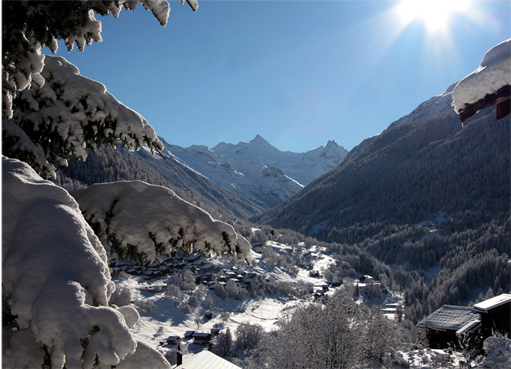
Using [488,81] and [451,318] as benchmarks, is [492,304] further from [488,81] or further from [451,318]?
[488,81]

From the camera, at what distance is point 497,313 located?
760 inches

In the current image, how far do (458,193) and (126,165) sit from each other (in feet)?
449

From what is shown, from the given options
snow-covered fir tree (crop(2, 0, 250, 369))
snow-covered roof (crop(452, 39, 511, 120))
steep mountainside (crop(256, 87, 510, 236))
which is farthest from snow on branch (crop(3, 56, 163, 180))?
steep mountainside (crop(256, 87, 510, 236))

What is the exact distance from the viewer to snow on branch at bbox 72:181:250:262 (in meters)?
3.75

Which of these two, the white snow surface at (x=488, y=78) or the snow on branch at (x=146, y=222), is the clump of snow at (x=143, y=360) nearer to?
the snow on branch at (x=146, y=222)

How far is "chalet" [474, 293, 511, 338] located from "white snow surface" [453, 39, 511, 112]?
20469 mm

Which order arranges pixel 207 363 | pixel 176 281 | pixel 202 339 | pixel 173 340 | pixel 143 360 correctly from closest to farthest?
pixel 143 360, pixel 207 363, pixel 173 340, pixel 202 339, pixel 176 281

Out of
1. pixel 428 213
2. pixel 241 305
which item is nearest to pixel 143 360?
pixel 241 305

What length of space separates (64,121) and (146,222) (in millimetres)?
1760

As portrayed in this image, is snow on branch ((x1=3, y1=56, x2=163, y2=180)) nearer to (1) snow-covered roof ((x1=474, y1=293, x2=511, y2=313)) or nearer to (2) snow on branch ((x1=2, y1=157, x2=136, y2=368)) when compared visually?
(2) snow on branch ((x1=2, y1=157, x2=136, y2=368))

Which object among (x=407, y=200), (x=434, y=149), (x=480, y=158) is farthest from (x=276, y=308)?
(x=434, y=149)

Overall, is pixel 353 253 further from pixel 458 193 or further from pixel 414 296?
pixel 458 193

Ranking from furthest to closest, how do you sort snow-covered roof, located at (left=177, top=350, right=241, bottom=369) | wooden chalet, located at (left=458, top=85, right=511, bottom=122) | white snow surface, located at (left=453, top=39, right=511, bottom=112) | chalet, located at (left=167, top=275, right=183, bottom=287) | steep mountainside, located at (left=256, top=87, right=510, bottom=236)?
steep mountainside, located at (left=256, top=87, right=510, bottom=236) < chalet, located at (left=167, top=275, right=183, bottom=287) < snow-covered roof, located at (left=177, top=350, right=241, bottom=369) < wooden chalet, located at (left=458, top=85, right=511, bottom=122) < white snow surface, located at (left=453, top=39, right=511, bottom=112)

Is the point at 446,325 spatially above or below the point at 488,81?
below
